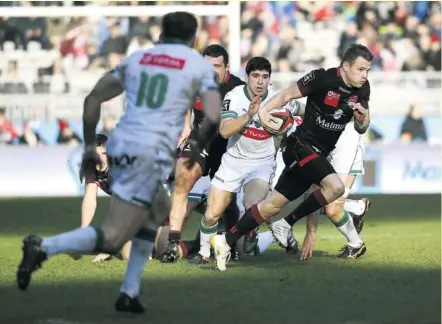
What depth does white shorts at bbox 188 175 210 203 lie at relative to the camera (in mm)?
11984

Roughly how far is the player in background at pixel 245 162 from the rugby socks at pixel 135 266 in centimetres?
297

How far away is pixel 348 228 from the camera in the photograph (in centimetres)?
1153

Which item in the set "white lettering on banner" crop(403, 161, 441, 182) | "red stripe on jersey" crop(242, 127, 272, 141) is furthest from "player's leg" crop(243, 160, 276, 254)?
"white lettering on banner" crop(403, 161, 441, 182)

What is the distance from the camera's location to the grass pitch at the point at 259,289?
7.70 metres

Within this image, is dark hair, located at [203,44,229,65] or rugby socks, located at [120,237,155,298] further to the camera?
dark hair, located at [203,44,229,65]

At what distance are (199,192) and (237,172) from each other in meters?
0.92

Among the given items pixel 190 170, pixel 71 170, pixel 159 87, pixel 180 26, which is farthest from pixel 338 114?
pixel 71 170

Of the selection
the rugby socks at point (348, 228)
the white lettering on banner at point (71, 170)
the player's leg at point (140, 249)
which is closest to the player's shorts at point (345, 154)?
the rugby socks at point (348, 228)

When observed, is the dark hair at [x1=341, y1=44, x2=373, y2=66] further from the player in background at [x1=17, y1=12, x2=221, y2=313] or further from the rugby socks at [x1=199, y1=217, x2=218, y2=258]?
the player in background at [x1=17, y1=12, x2=221, y2=313]

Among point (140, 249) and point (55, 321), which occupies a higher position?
point (140, 249)

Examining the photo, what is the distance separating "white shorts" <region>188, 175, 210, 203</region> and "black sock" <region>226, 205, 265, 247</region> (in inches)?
53.2

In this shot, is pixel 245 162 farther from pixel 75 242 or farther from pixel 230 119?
pixel 75 242

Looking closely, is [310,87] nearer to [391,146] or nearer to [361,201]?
[361,201]

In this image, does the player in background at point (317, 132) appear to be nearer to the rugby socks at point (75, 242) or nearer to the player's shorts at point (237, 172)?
the player's shorts at point (237, 172)
